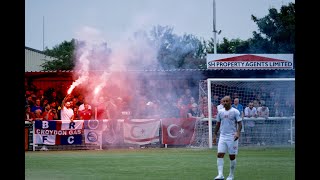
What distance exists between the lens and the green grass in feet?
43.0

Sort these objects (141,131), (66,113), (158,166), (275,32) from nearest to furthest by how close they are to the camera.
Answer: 1. (158,166)
2. (66,113)
3. (141,131)
4. (275,32)

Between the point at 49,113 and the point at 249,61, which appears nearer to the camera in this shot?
the point at 49,113

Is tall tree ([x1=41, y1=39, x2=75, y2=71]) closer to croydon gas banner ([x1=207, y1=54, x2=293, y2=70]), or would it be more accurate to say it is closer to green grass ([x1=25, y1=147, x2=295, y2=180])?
croydon gas banner ([x1=207, y1=54, x2=293, y2=70])

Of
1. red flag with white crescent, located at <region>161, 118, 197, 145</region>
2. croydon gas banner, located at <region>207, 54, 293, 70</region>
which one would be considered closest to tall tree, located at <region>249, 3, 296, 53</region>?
croydon gas banner, located at <region>207, 54, 293, 70</region>

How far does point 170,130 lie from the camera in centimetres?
2336

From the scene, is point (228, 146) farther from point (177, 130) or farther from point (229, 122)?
point (177, 130)

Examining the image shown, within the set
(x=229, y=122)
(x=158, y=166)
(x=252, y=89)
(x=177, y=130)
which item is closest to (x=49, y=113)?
(x=177, y=130)

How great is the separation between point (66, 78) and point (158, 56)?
12702mm

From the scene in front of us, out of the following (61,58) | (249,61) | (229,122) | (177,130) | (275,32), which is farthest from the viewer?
(61,58)

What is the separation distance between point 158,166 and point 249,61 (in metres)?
15.6

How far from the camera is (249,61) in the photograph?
2975 centimetres

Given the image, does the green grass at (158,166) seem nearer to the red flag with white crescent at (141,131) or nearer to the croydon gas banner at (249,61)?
the red flag with white crescent at (141,131)

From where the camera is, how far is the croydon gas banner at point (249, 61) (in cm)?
2944
